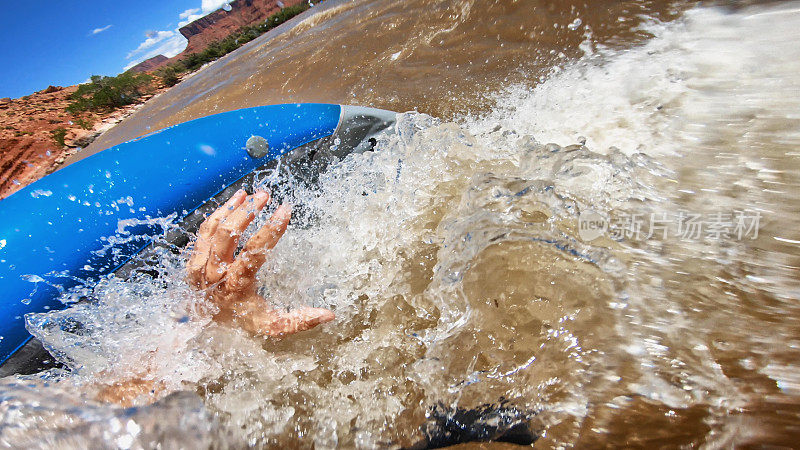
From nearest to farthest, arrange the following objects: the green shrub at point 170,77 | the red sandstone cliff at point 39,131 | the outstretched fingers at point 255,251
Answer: the outstretched fingers at point 255,251 → the red sandstone cliff at point 39,131 → the green shrub at point 170,77

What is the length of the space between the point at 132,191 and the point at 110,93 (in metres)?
15.9

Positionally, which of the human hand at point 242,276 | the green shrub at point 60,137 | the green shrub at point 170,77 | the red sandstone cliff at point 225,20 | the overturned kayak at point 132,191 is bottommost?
the human hand at point 242,276

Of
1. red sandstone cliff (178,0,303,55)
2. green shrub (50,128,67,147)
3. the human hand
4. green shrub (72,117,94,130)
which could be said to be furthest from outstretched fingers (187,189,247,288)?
red sandstone cliff (178,0,303,55)

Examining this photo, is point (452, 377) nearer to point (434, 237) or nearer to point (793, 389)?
point (434, 237)

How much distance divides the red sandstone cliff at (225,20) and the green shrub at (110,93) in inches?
1448

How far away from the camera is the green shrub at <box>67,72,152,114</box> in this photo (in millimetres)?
13898

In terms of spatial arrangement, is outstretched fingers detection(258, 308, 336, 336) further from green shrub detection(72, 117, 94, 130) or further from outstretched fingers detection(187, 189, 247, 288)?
green shrub detection(72, 117, 94, 130)

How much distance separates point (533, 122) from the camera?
2955 millimetres

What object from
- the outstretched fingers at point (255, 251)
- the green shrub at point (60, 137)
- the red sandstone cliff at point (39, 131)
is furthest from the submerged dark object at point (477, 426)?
the green shrub at point (60, 137)

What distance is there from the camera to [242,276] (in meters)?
1.61

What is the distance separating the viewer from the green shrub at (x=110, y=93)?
45.6 ft

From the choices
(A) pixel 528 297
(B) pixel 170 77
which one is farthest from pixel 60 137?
(A) pixel 528 297

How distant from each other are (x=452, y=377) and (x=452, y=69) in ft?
12.0

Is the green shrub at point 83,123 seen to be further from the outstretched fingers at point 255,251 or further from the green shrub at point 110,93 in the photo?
the outstretched fingers at point 255,251
